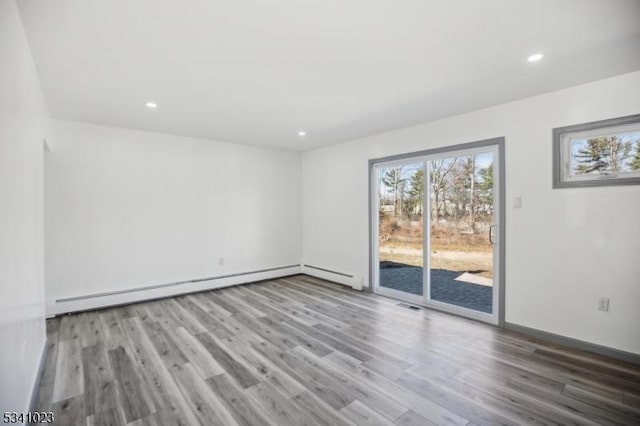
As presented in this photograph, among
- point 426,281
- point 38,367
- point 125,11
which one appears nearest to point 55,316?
point 38,367

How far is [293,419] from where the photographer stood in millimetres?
1940

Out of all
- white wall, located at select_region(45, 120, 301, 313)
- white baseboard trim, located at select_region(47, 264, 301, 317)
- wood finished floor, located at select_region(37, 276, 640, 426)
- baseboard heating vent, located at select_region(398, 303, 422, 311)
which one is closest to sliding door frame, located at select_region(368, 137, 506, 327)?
baseboard heating vent, located at select_region(398, 303, 422, 311)

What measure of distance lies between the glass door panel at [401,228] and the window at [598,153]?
5.28 ft

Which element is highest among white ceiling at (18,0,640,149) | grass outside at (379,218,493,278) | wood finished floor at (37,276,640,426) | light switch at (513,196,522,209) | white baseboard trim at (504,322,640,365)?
white ceiling at (18,0,640,149)

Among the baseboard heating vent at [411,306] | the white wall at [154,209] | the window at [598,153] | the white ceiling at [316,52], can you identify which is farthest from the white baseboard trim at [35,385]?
the window at [598,153]

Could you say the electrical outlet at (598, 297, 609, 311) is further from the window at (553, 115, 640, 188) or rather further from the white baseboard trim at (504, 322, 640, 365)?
the window at (553, 115, 640, 188)

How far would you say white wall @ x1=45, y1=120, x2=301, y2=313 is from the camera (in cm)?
386

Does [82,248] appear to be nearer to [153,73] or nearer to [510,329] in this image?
[153,73]

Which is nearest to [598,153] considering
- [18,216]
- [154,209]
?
[18,216]

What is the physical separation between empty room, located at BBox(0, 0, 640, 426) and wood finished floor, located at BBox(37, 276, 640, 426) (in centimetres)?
2

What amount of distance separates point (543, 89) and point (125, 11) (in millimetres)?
3603

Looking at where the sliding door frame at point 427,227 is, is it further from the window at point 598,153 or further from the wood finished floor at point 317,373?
the window at point 598,153

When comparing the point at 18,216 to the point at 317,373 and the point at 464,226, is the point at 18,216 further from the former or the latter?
the point at 464,226

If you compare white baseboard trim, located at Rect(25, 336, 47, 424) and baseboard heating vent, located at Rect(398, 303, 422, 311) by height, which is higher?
white baseboard trim, located at Rect(25, 336, 47, 424)
